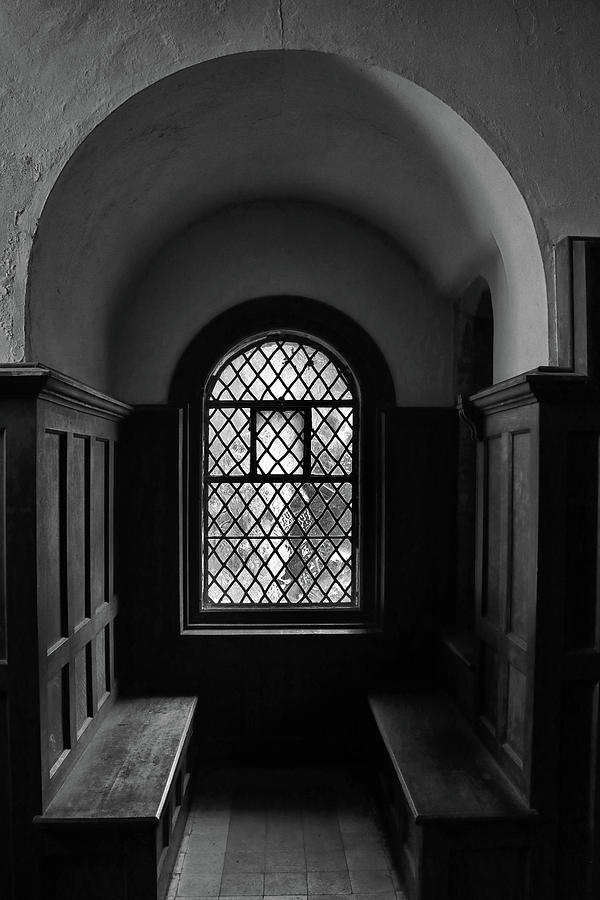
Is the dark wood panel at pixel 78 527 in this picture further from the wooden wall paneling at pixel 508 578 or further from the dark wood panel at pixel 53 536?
the wooden wall paneling at pixel 508 578

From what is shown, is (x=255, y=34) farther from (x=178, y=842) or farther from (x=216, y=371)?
(x=178, y=842)

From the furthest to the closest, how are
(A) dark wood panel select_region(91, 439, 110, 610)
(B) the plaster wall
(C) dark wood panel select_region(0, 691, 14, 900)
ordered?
(B) the plaster wall → (A) dark wood panel select_region(91, 439, 110, 610) → (C) dark wood panel select_region(0, 691, 14, 900)

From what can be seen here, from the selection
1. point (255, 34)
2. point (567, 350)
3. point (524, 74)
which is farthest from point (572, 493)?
point (255, 34)

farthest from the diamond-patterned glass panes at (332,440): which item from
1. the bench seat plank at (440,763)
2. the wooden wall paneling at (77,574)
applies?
the bench seat plank at (440,763)

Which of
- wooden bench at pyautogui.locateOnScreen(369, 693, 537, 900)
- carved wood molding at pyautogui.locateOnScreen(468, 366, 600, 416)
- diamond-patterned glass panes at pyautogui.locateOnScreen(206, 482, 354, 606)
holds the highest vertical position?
carved wood molding at pyautogui.locateOnScreen(468, 366, 600, 416)

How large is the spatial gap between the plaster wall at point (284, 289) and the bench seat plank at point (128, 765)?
1.89 meters

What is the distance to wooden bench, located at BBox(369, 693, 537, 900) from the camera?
318 centimetres

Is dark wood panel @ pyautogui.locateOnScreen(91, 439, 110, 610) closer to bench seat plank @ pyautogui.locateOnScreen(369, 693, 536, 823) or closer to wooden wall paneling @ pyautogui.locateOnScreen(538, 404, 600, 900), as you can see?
bench seat plank @ pyautogui.locateOnScreen(369, 693, 536, 823)

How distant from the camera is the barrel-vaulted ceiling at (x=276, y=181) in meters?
3.34

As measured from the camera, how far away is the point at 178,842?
3.92 metres

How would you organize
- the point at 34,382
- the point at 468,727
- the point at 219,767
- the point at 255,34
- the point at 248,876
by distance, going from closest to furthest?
the point at 34,382 → the point at 255,34 → the point at 248,876 → the point at 468,727 → the point at 219,767

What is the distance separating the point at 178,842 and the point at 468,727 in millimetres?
1648

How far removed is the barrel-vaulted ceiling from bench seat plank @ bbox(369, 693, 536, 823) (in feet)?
6.30

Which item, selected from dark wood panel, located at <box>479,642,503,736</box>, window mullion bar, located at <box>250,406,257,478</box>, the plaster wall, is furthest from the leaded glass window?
dark wood panel, located at <box>479,642,503,736</box>
